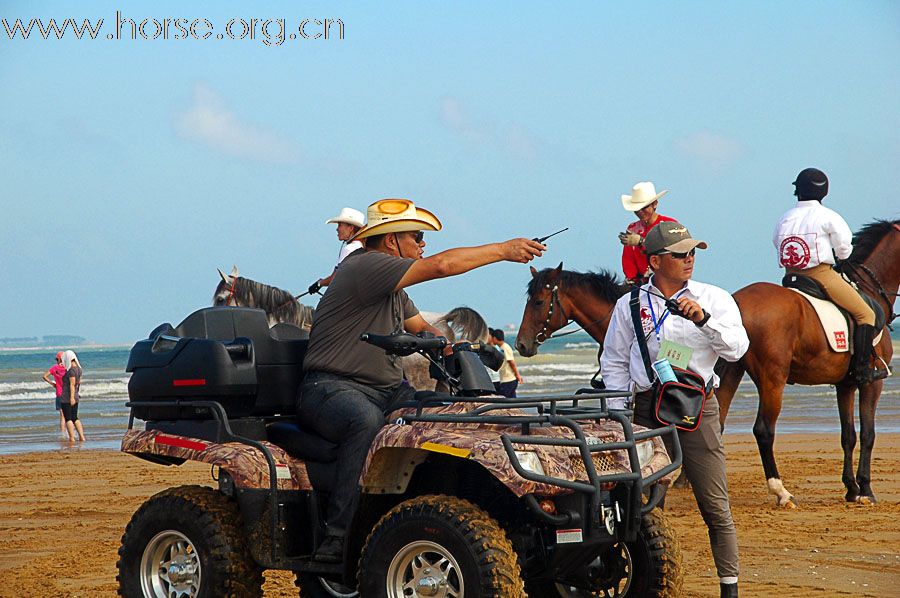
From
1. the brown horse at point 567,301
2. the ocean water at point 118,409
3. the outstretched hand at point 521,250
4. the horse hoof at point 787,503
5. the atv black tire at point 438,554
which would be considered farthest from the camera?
the ocean water at point 118,409

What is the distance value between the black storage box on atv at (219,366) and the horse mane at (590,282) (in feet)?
22.4

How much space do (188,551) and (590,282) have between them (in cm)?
761

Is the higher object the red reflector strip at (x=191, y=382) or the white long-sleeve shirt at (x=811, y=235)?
the white long-sleeve shirt at (x=811, y=235)

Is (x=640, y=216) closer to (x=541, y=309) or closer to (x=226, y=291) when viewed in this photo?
(x=541, y=309)

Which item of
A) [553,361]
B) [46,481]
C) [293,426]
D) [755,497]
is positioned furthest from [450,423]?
[553,361]

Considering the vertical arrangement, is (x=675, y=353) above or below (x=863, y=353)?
below

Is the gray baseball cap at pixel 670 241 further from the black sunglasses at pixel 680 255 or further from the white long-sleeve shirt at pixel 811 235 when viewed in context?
the white long-sleeve shirt at pixel 811 235

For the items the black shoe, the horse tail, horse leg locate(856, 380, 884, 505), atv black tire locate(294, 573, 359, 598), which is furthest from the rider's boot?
the black shoe

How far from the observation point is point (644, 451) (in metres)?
5.77

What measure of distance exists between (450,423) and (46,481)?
1070 cm

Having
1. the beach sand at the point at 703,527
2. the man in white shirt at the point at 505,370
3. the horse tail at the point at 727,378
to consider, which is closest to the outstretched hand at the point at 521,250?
the beach sand at the point at 703,527

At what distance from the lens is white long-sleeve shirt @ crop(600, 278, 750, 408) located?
6.32 meters

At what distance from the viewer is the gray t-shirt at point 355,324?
605 centimetres

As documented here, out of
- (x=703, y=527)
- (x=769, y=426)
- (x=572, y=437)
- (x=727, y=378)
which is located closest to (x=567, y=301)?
(x=727, y=378)
